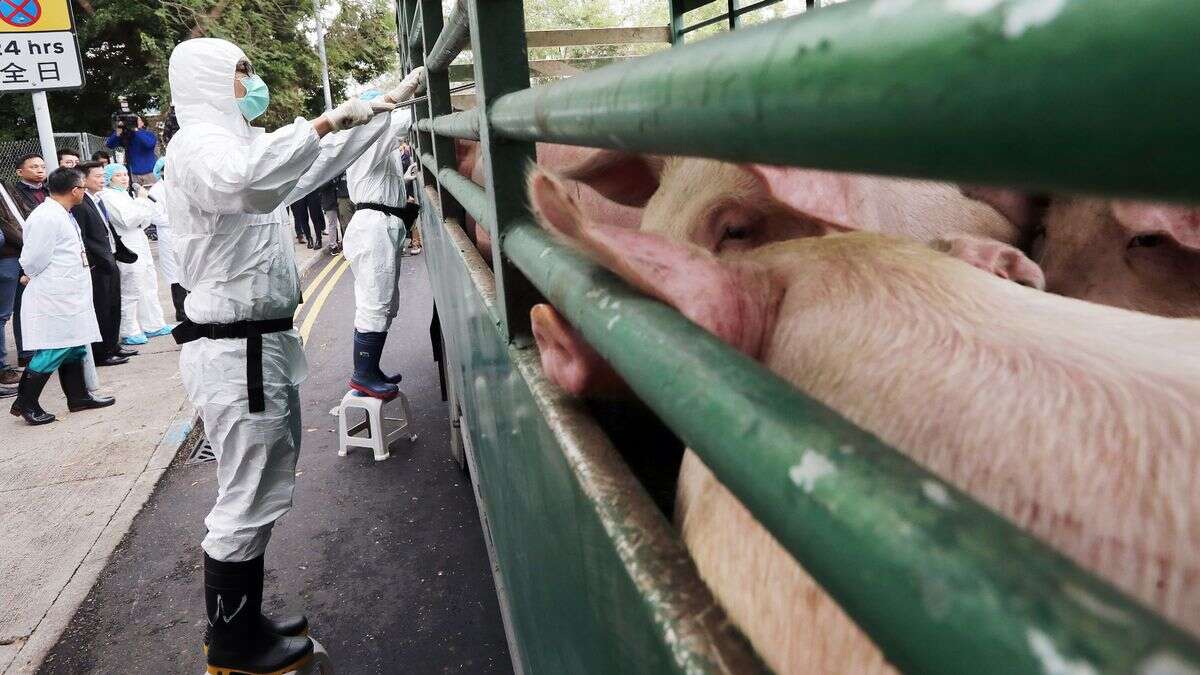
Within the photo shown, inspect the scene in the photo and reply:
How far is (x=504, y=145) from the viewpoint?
53.7 inches

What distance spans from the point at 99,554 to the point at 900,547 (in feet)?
16.5

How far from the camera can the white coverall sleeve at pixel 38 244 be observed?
21.2 feet

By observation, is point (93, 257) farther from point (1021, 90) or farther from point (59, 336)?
point (1021, 90)

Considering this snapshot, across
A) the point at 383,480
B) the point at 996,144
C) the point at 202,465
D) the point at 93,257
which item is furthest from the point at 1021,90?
the point at 93,257

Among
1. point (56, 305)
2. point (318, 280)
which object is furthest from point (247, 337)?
point (318, 280)

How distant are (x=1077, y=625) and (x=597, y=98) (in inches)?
20.9

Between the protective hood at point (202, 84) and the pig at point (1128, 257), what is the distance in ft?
9.90

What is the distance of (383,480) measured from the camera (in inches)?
209

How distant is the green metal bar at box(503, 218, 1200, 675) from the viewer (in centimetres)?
30

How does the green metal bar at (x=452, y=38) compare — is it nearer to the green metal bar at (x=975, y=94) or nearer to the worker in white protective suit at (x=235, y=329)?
the worker in white protective suit at (x=235, y=329)

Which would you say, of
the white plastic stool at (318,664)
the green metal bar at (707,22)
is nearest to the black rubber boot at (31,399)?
the white plastic stool at (318,664)

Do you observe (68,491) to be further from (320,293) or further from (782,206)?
(320,293)

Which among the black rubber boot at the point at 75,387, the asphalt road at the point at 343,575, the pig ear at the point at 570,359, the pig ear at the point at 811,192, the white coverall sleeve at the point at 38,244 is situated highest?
the pig ear at the point at 811,192

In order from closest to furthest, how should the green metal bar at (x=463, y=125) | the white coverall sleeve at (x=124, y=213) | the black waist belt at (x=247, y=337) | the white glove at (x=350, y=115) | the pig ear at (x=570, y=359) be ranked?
1. the pig ear at (x=570, y=359)
2. the green metal bar at (x=463, y=125)
3. the black waist belt at (x=247, y=337)
4. the white glove at (x=350, y=115)
5. the white coverall sleeve at (x=124, y=213)
